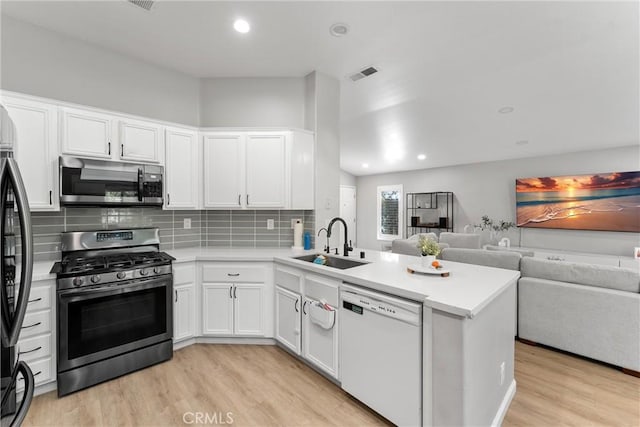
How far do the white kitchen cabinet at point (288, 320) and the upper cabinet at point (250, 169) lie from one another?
997 mm

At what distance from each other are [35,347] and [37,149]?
1.51 metres

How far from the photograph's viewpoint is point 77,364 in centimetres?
218

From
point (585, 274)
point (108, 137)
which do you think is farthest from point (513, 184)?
point (108, 137)

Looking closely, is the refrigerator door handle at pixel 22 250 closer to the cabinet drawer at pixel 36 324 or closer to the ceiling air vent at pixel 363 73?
the cabinet drawer at pixel 36 324

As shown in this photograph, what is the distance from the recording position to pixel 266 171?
3.19 metres

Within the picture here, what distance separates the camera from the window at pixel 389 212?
28.2 ft

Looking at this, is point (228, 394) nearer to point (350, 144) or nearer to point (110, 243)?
point (110, 243)

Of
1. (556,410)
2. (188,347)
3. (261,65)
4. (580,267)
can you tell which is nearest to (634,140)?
(580,267)

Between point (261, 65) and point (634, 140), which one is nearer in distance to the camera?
point (261, 65)

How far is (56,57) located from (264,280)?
2.83 meters

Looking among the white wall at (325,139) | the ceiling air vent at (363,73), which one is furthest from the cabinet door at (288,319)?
the ceiling air vent at (363,73)

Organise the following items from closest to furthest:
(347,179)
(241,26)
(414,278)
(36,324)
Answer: (414,278)
(36,324)
(241,26)
(347,179)

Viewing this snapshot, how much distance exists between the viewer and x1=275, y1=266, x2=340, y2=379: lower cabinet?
2188 millimetres

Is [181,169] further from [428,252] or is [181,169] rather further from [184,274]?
[428,252]
